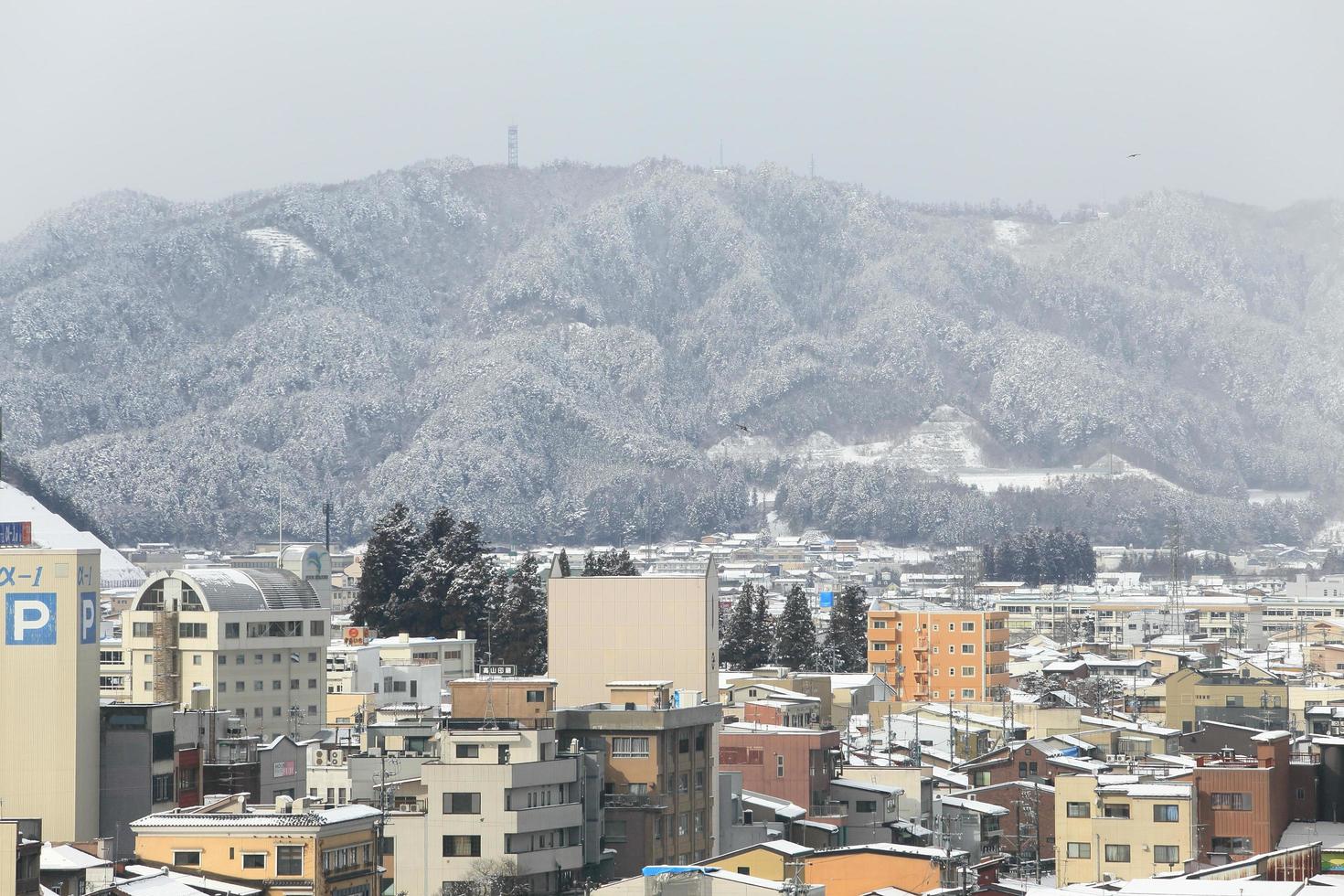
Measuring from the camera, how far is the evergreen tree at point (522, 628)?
62.8 m

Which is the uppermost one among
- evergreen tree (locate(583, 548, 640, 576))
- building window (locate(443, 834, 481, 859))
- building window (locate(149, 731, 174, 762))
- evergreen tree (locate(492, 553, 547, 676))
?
evergreen tree (locate(583, 548, 640, 576))

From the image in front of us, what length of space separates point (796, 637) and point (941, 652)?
4.27 metres

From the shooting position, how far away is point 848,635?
7912cm

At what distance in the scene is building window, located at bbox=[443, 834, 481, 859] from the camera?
2859 cm

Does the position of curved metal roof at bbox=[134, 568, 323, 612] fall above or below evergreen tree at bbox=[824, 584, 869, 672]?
above

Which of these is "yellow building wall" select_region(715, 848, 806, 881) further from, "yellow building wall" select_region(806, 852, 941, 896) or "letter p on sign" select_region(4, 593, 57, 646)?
"letter p on sign" select_region(4, 593, 57, 646)

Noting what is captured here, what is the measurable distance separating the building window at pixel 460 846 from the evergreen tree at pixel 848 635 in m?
47.5

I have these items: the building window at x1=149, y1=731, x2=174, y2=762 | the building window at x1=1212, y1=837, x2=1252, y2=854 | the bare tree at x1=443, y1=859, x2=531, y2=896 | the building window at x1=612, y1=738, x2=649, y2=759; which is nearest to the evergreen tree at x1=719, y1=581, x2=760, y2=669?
the building window at x1=612, y1=738, x2=649, y2=759

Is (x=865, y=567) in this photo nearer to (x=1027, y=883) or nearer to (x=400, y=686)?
(x=400, y=686)

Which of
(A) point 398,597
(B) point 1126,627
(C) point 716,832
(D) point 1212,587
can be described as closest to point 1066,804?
(C) point 716,832

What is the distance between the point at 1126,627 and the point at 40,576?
273 ft

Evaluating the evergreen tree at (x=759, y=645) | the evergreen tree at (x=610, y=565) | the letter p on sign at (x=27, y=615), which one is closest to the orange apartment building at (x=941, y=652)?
the evergreen tree at (x=759, y=645)

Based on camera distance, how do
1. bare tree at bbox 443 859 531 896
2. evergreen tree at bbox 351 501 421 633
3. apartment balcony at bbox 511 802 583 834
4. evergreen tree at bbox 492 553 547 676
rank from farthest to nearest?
evergreen tree at bbox 351 501 421 633, evergreen tree at bbox 492 553 547 676, apartment balcony at bbox 511 802 583 834, bare tree at bbox 443 859 531 896

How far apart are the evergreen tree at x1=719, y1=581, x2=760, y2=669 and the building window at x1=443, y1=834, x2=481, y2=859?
42.7 metres
